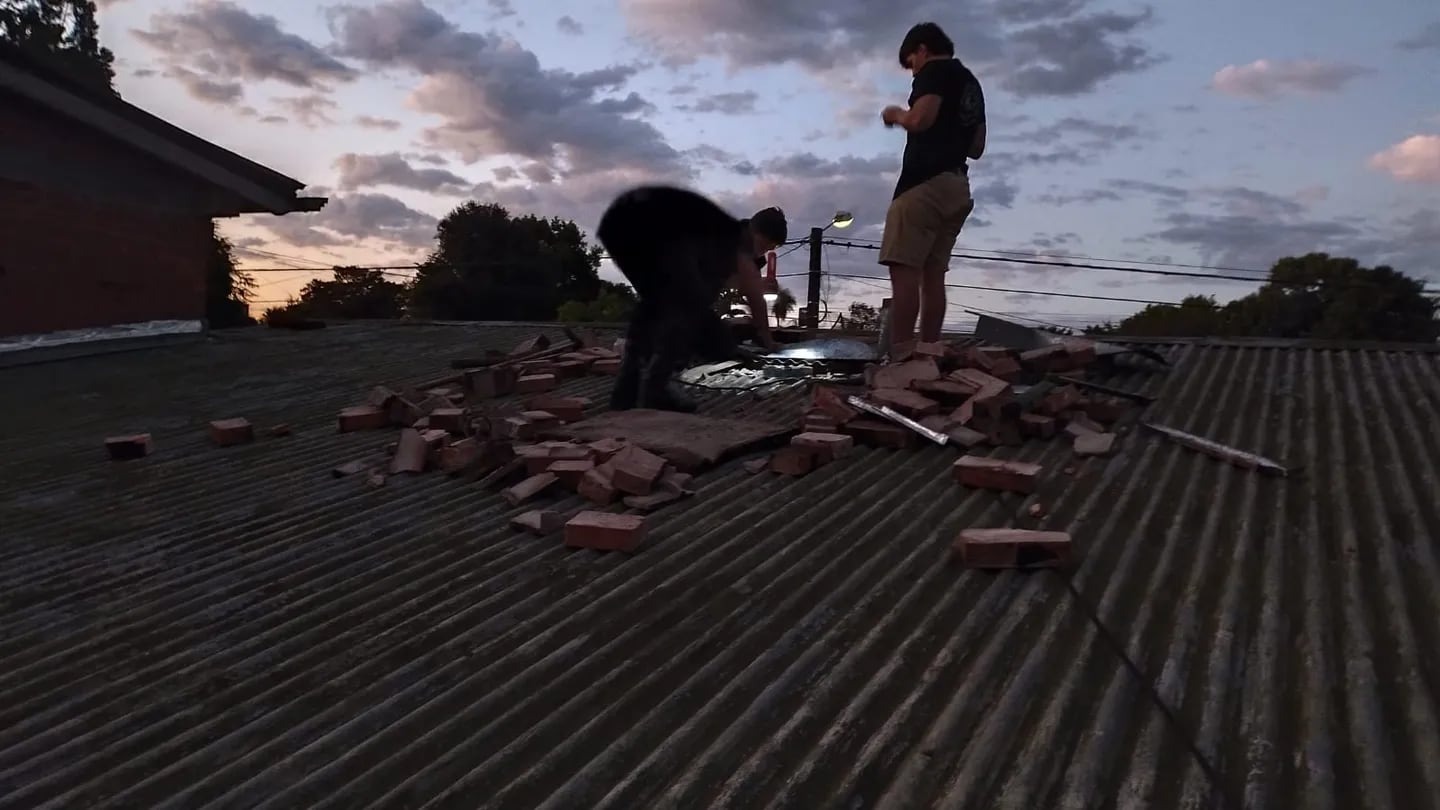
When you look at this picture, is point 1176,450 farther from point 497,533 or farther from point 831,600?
point 497,533

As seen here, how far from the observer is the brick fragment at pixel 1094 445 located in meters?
4.07

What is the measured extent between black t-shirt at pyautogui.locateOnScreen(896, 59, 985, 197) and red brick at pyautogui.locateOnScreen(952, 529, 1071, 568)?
369 cm

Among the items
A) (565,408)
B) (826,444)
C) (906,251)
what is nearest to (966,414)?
(826,444)

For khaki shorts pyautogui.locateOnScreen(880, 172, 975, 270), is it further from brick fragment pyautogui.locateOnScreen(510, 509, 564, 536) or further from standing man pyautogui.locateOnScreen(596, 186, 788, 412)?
brick fragment pyautogui.locateOnScreen(510, 509, 564, 536)

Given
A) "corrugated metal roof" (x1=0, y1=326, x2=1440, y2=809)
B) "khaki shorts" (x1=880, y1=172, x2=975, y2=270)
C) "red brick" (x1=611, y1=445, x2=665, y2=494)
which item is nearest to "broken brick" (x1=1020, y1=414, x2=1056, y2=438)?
"corrugated metal roof" (x1=0, y1=326, x2=1440, y2=809)

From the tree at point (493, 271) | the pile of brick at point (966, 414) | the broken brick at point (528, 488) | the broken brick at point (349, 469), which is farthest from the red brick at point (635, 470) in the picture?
the tree at point (493, 271)

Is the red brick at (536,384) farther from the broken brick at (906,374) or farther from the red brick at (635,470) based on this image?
the red brick at (635,470)

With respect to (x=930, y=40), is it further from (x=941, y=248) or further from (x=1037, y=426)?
(x=1037, y=426)

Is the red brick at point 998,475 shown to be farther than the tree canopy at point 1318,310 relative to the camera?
No

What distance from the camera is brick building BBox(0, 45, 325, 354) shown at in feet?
28.2

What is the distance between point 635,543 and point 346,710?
1.14 meters

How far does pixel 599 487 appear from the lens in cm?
385

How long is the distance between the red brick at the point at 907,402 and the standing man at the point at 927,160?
1149 millimetres

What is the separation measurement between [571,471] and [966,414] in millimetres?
1819
